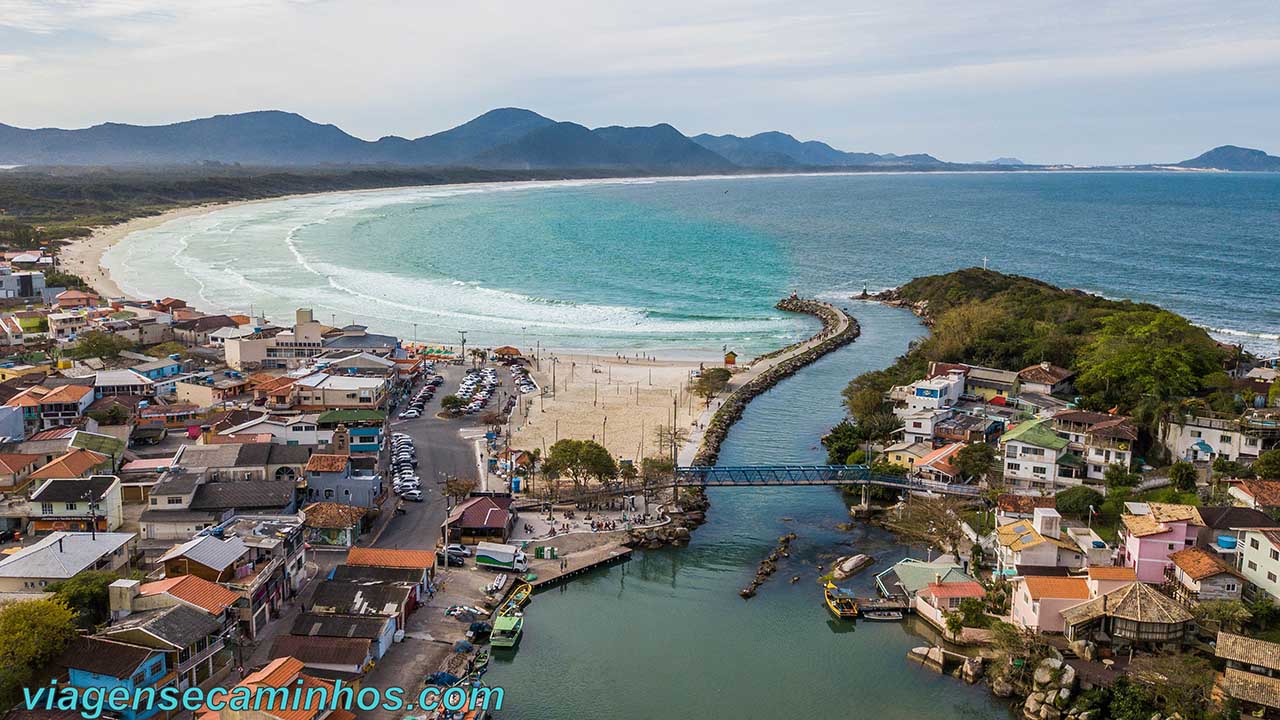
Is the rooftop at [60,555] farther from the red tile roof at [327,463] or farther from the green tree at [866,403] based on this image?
the green tree at [866,403]

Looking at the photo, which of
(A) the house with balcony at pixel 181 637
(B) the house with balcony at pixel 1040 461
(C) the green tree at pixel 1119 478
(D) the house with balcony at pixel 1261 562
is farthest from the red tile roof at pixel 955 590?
(A) the house with balcony at pixel 181 637

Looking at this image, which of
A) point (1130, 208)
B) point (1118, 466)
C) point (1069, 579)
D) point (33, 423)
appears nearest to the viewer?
point (1069, 579)

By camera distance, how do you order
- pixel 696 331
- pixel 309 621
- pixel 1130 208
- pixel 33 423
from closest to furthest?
pixel 309 621
pixel 33 423
pixel 696 331
pixel 1130 208

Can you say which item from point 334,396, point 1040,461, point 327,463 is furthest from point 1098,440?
point 334,396

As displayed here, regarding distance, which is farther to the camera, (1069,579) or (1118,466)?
(1118,466)

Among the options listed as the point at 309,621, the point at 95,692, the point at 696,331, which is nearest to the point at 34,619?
the point at 95,692

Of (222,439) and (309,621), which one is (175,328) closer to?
(222,439)
